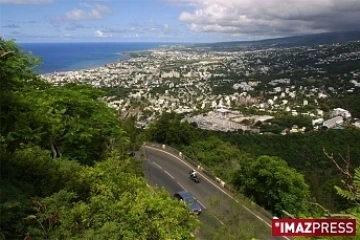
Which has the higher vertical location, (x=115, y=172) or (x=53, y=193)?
(x=53, y=193)

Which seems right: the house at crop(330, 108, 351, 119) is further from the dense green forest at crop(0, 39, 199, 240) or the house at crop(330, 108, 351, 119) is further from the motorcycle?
the dense green forest at crop(0, 39, 199, 240)

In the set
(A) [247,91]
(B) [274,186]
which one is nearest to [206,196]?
(B) [274,186]

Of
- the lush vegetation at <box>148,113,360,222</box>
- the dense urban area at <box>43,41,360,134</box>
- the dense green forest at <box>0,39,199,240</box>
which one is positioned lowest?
the dense urban area at <box>43,41,360,134</box>

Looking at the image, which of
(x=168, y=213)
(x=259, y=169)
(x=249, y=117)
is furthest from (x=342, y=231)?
(x=249, y=117)

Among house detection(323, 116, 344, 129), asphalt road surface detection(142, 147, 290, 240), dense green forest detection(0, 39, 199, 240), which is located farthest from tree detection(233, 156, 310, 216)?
house detection(323, 116, 344, 129)

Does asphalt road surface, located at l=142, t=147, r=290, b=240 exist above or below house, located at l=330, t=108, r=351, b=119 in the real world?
above

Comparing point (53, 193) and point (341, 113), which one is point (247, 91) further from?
point (53, 193)

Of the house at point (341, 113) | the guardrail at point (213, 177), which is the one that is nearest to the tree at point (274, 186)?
the guardrail at point (213, 177)
